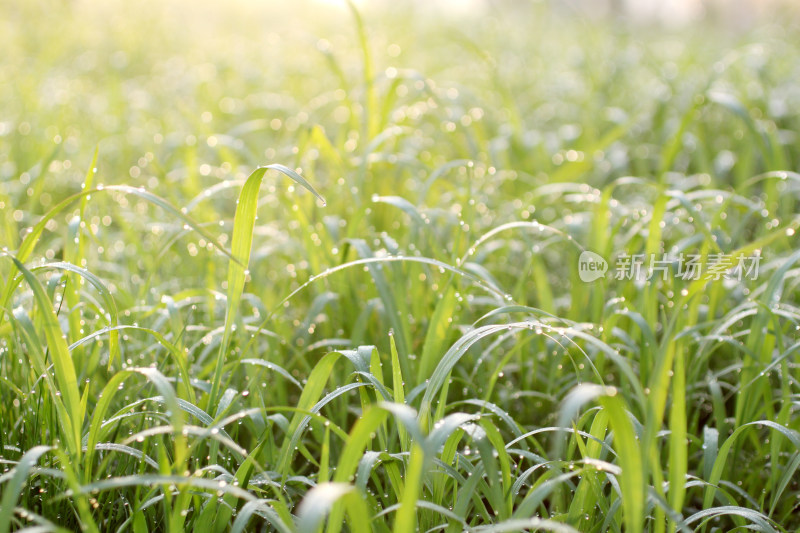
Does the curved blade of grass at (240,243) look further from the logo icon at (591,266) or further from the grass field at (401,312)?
the logo icon at (591,266)

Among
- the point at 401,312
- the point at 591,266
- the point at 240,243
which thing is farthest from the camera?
the point at 591,266

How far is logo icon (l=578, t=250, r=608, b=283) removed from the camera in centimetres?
154

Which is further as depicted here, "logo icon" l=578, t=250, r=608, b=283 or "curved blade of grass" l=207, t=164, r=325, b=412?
"logo icon" l=578, t=250, r=608, b=283

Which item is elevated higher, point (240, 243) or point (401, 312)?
point (240, 243)

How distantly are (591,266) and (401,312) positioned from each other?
527 mm

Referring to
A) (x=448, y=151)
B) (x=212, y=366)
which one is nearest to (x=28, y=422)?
(x=212, y=366)

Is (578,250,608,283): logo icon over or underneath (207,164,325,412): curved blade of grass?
underneath

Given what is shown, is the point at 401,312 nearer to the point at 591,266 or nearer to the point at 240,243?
the point at 240,243

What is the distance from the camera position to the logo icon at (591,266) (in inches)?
60.5

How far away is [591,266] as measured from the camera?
156 centimetres

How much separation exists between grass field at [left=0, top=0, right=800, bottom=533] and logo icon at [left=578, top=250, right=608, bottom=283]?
3cm

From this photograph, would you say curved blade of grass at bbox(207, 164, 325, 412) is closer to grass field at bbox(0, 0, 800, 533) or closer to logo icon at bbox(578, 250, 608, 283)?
grass field at bbox(0, 0, 800, 533)

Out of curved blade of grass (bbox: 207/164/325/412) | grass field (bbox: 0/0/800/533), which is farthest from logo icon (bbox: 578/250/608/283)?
curved blade of grass (bbox: 207/164/325/412)

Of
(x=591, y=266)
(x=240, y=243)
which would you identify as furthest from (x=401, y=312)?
(x=591, y=266)
